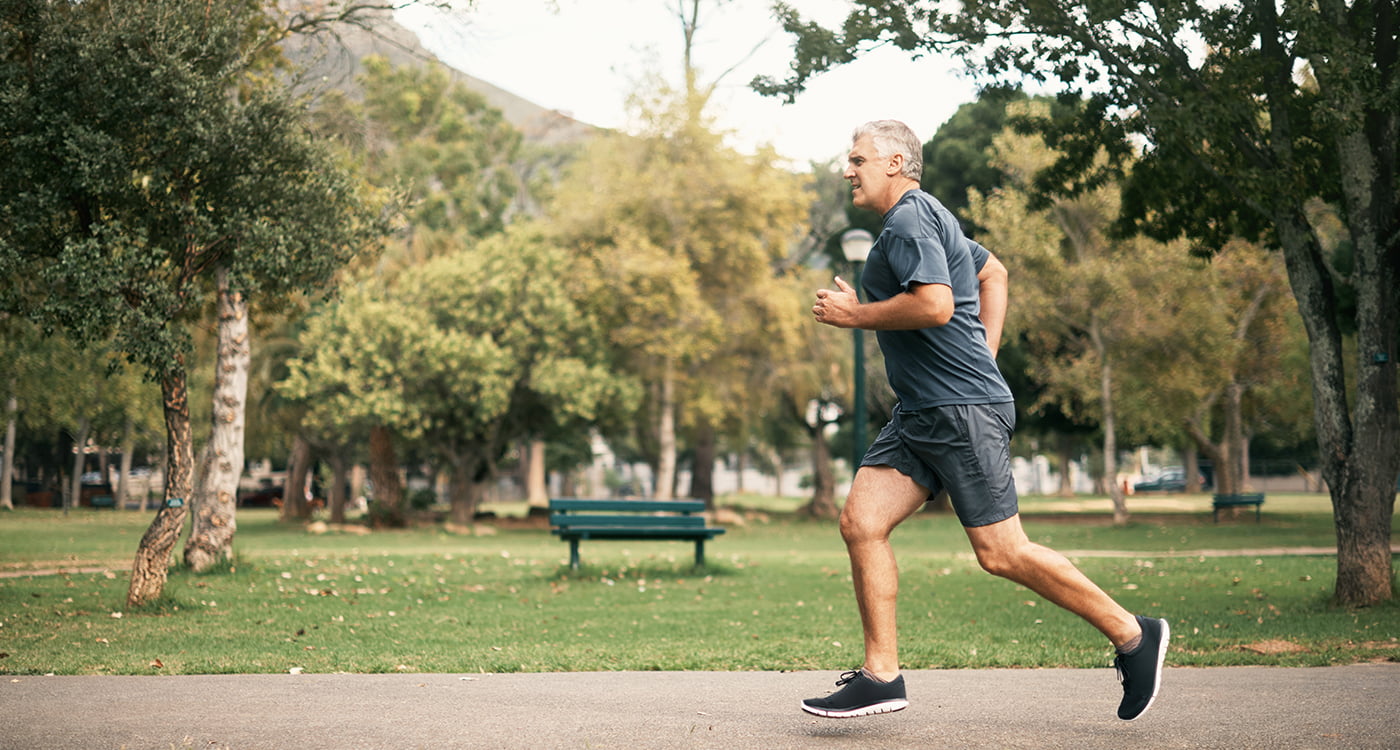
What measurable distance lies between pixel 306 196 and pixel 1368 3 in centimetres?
859

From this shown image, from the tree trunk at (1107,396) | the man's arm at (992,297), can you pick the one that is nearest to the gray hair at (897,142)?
the man's arm at (992,297)

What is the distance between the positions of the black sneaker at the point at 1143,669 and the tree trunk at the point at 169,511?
772 cm

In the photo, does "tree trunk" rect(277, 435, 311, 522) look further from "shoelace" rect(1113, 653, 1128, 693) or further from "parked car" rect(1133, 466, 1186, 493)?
"parked car" rect(1133, 466, 1186, 493)

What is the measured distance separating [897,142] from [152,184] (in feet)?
22.2

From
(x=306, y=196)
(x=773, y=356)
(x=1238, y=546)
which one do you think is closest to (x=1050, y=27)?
(x=306, y=196)

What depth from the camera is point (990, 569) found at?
4.06 meters

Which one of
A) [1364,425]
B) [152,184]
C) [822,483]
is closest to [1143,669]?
[1364,425]

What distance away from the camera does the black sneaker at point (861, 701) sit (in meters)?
4.12

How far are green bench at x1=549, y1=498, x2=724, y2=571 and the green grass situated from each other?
491 mm

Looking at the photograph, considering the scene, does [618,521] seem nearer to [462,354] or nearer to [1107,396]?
[462,354]

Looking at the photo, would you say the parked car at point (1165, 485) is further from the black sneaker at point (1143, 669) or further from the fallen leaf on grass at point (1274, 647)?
the black sneaker at point (1143, 669)

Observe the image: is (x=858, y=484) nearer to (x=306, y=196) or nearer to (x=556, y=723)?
(x=556, y=723)

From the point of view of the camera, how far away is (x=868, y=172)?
4344 millimetres

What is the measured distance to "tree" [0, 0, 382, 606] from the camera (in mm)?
8555
